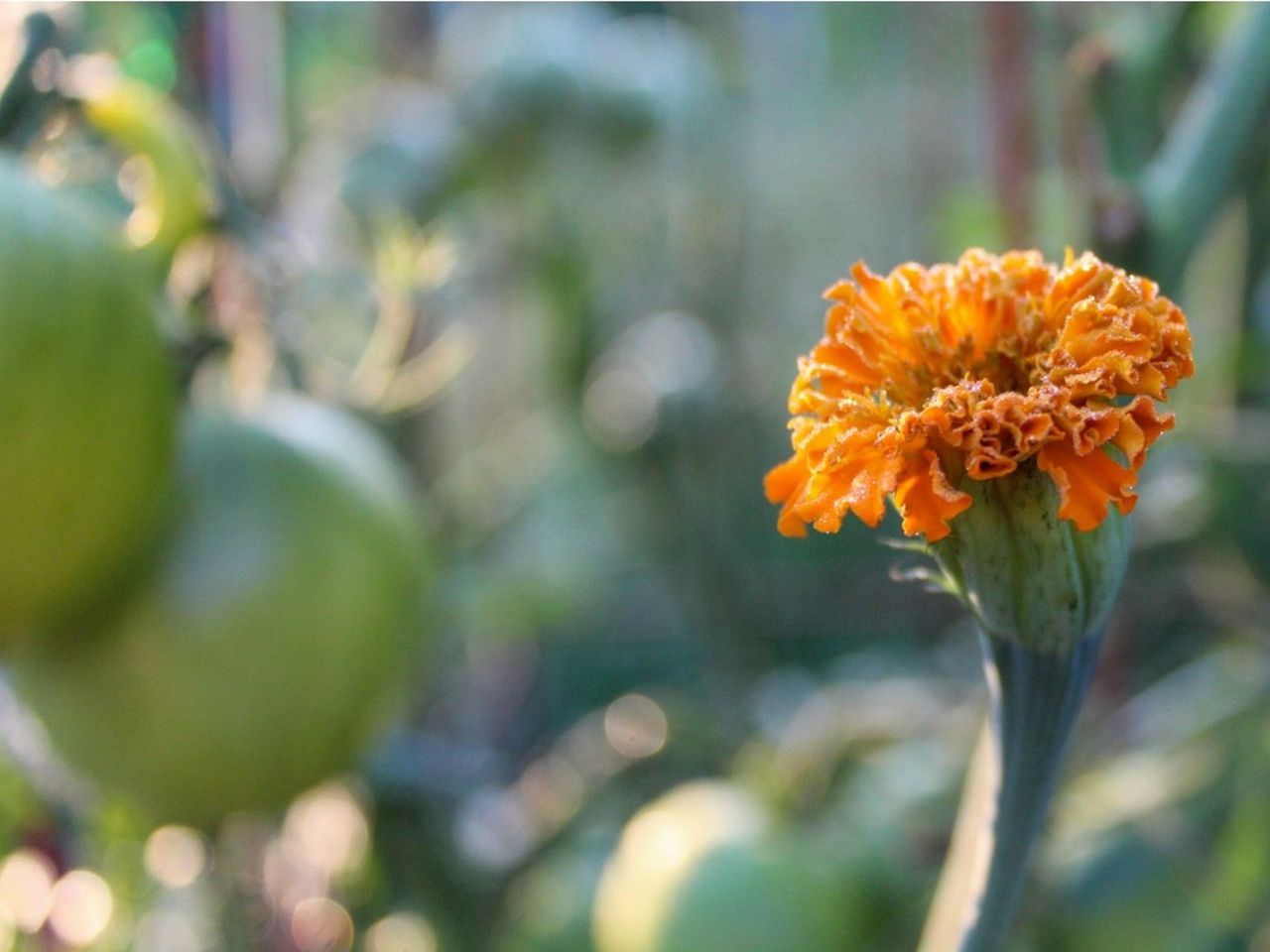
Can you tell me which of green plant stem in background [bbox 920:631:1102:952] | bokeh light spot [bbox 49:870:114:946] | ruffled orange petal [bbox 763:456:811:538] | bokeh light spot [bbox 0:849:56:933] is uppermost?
ruffled orange petal [bbox 763:456:811:538]

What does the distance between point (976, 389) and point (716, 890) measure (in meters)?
0.30

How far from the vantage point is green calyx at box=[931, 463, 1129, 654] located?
21 centimetres

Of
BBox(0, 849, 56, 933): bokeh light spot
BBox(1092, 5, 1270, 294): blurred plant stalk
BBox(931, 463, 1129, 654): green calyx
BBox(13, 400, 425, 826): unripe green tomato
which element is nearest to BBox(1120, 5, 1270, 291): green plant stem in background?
BBox(1092, 5, 1270, 294): blurred plant stalk

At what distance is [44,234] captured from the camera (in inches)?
12.7

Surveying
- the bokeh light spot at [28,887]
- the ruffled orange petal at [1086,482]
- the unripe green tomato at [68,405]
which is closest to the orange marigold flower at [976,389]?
the ruffled orange petal at [1086,482]

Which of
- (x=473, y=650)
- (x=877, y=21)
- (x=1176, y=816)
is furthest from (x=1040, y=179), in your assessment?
(x=877, y=21)

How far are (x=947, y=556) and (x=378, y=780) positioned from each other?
38 centimetres

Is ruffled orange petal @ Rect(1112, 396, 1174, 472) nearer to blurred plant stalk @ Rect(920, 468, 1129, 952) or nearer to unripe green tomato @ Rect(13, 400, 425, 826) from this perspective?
blurred plant stalk @ Rect(920, 468, 1129, 952)

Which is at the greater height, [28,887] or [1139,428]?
[1139,428]

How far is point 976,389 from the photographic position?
20 centimetres

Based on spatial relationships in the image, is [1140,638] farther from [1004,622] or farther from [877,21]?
[877,21]

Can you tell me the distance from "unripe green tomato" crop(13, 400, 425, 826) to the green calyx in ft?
0.73

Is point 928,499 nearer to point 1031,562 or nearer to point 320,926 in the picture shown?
point 1031,562

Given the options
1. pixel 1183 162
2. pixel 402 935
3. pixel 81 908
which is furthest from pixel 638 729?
pixel 1183 162
